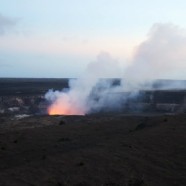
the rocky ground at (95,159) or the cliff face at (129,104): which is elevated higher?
the rocky ground at (95,159)

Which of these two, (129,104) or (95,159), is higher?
(95,159)

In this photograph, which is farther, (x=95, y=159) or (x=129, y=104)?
(x=129, y=104)

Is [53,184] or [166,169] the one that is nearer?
[53,184]

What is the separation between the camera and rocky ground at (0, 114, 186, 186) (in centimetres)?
2069

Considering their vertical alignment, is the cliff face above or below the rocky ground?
Answer: below

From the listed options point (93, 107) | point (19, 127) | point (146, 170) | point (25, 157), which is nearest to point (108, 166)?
point (146, 170)

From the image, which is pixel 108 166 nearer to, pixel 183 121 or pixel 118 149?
pixel 118 149

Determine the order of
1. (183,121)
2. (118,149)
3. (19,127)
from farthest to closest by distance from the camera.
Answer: (19,127)
(183,121)
(118,149)

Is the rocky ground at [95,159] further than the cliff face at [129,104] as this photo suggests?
No

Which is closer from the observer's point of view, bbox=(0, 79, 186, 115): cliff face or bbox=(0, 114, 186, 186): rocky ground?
bbox=(0, 114, 186, 186): rocky ground

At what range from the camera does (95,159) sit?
80.1 ft

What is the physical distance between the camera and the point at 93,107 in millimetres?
82438

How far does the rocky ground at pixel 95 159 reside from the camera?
20.7 meters

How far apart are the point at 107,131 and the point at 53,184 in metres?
22.1
